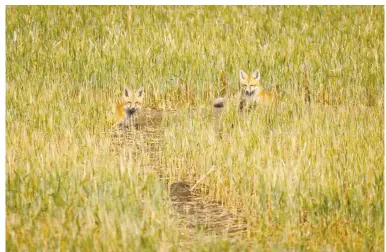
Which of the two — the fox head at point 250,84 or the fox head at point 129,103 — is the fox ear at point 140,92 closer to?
the fox head at point 129,103

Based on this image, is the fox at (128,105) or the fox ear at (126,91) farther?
the fox ear at (126,91)

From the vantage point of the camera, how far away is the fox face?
657 cm

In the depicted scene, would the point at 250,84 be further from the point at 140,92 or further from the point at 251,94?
the point at 140,92

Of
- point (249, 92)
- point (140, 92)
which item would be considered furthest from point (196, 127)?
point (140, 92)

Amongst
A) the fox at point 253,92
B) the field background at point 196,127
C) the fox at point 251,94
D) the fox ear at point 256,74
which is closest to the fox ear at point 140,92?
the field background at point 196,127

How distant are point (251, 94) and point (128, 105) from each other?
40.2 inches

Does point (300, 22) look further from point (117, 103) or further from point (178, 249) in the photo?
point (178, 249)

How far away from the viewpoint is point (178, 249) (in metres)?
4.70

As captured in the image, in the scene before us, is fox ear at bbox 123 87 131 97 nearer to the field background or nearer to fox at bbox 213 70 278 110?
the field background

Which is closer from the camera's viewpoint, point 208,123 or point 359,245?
point 359,245

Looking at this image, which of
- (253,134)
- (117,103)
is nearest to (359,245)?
(253,134)

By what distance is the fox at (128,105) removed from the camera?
6578 mm

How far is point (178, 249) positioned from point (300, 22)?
4.16 m

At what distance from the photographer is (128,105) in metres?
6.58
